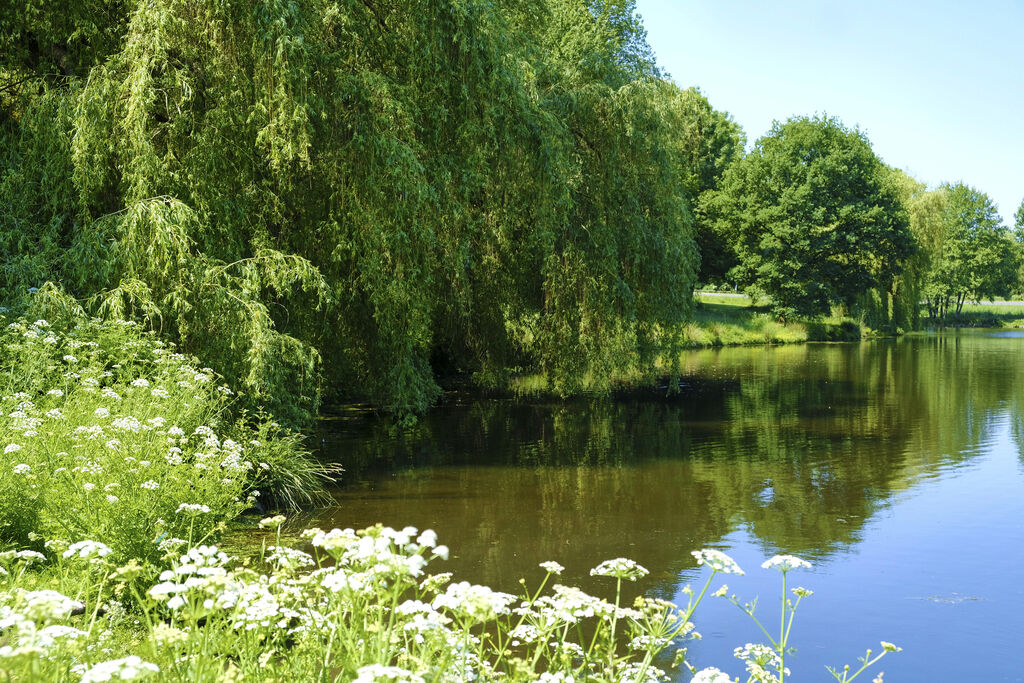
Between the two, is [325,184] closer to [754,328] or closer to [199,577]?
[199,577]

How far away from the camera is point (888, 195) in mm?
44812

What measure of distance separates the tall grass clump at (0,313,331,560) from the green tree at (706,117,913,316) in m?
36.5

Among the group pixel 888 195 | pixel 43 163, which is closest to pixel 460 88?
pixel 43 163

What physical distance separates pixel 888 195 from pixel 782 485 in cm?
3730

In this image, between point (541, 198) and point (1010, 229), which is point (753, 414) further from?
point (1010, 229)

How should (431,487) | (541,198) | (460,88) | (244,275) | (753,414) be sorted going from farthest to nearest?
(753,414)
(541,198)
(460,88)
(431,487)
(244,275)

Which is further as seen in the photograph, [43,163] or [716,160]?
[716,160]

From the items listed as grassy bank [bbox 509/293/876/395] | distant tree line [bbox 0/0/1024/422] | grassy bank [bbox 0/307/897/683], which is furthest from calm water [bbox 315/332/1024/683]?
grassy bank [bbox 509/293/876/395]

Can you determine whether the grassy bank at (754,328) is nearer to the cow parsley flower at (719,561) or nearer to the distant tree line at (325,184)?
the distant tree line at (325,184)

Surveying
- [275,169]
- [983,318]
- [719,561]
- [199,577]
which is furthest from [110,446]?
[983,318]

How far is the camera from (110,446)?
19.4 ft

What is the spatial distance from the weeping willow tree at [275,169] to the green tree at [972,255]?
53959 mm

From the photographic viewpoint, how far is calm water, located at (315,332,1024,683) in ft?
23.6

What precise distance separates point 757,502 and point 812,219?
1388 inches
